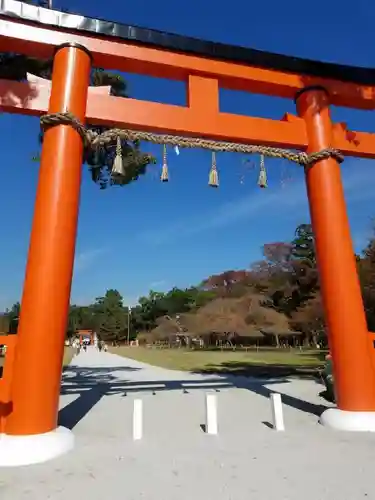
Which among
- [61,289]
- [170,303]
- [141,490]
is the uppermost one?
[170,303]

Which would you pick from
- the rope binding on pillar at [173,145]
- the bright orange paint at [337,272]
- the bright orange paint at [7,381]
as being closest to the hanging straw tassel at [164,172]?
the rope binding on pillar at [173,145]

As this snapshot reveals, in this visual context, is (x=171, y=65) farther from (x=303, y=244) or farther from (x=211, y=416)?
(x=303, y=244)

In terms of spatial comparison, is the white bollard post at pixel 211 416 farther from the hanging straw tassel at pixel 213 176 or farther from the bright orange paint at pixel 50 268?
the hanging straw tassel at pixel 213 176

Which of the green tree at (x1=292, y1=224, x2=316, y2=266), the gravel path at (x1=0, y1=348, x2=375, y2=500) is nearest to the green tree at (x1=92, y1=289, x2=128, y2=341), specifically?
the green tree at (x1=292, y1=224, x2=316, y2=266)

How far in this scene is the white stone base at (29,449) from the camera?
3840 mm

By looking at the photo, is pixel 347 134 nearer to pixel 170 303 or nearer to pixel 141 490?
pixel 141 490

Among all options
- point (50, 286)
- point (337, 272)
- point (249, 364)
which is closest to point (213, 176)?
point (337, 272)

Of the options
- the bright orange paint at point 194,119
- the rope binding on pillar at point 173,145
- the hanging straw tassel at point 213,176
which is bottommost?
the hanging straw tassel at point 213,176

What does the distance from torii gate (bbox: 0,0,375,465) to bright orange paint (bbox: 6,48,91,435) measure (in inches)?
0.5

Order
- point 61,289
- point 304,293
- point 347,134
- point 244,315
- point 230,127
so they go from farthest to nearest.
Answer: point 244,315 → point 304,293 → point 347,134 → point 230,127 → point 61,289

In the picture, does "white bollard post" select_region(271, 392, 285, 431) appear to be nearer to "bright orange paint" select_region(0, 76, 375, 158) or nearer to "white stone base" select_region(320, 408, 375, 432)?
"white stone base" select_region(320, 408, 375, 432)

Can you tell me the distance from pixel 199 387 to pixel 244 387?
3.86 ft

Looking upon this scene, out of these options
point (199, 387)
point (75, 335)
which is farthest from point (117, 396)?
point (75, 335)

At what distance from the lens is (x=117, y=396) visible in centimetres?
860
